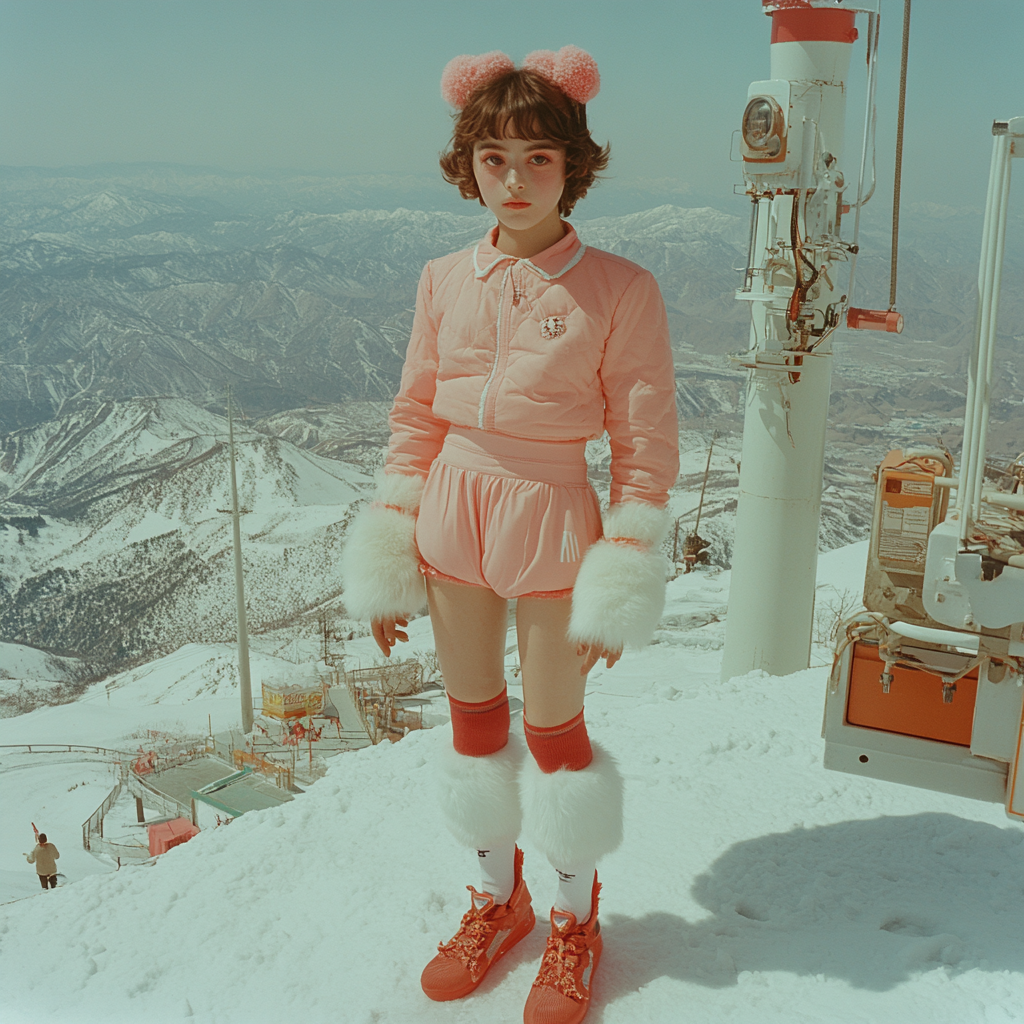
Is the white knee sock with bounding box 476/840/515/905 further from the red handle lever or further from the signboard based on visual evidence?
the signboard

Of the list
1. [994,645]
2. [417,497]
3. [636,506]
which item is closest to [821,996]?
[994,645]

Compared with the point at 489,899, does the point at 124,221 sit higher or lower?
higher

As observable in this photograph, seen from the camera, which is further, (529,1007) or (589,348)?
(529,1007)

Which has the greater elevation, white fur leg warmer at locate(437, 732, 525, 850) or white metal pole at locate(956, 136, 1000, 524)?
white metal pole at locate(956, 136, 1000, 524)

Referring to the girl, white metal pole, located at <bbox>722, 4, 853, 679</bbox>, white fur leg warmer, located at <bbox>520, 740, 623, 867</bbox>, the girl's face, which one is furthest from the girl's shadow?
white metal pole, located at <bbox>722, 4, 853, 679</bbox>

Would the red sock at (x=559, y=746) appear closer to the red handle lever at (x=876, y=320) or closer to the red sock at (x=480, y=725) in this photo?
the red sock at (x=480, y=725)

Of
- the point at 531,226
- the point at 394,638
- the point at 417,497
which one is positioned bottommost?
the point at 394,638

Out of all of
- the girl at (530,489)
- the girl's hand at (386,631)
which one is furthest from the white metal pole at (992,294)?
the girl's hand at (386,631)

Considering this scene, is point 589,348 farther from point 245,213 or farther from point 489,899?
point 245,213
